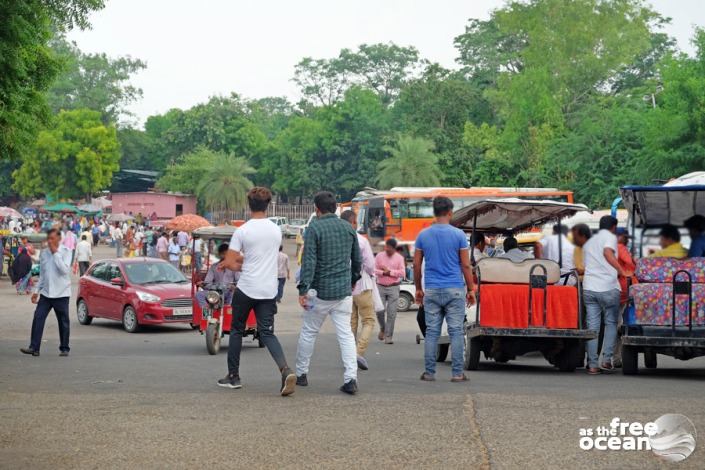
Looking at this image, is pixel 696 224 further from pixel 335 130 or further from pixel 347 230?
pixel 335 130

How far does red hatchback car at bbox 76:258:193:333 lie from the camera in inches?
835

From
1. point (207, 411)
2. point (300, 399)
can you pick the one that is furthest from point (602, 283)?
point (207, 411)

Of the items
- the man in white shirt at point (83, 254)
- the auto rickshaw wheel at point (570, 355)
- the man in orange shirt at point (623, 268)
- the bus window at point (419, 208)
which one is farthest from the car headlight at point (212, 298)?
the bus window at point (419, 208)

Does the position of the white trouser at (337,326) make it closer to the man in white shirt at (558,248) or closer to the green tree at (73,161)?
the man in white shirt at (558,248)

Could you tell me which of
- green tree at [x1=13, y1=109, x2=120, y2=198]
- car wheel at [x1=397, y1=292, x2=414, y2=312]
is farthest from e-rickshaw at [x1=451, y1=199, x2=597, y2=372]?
green tree at [x1=13, y1=109, x2=120, y2=198]

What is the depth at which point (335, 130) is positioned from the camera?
268 ft

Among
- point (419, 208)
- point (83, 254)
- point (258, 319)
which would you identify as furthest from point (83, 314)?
point (419, 208)

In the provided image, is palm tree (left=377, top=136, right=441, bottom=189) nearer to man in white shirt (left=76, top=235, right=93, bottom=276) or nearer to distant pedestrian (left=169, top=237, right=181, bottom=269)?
distant pedestrian (left=169, top=237, right=181, bottom=269)

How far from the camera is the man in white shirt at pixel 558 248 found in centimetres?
1418

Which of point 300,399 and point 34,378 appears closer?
point 300,399

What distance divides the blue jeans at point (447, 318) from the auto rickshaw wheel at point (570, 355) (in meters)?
2.18

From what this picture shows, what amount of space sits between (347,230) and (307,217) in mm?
75103

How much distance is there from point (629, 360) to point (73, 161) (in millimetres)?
83484

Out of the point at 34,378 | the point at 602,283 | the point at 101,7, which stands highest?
the point at 101,7
